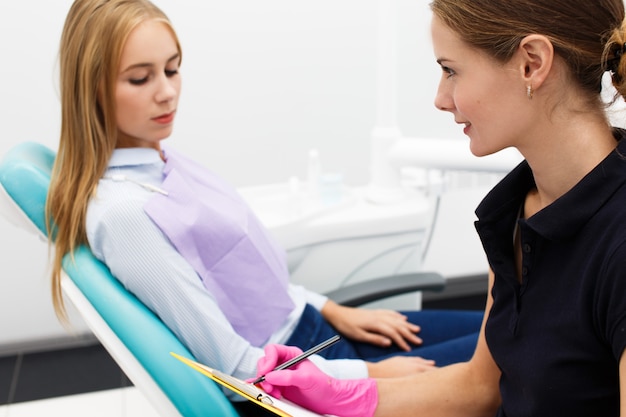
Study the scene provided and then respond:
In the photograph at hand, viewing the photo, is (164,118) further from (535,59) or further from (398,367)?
(535,59)

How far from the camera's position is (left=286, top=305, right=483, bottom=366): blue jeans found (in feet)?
5.58

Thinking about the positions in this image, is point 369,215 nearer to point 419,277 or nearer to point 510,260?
point 419,277

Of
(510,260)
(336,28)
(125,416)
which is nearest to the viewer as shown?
(510,260)

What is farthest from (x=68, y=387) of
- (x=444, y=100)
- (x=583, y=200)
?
(x=583, y=200)

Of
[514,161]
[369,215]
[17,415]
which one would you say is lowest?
[17,415]

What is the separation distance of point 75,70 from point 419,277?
98cm

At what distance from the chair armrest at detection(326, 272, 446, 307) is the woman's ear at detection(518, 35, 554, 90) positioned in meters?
0.98

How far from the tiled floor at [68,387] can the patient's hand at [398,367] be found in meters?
1.00

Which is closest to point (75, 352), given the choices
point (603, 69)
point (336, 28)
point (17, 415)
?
point (17, 415)

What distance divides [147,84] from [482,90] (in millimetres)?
764

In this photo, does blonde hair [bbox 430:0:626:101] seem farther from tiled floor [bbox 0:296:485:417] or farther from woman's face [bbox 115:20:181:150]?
tiled floor [bbox 0:296:485:417]

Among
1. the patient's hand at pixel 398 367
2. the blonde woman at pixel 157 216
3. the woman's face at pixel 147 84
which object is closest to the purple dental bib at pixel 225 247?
the blonde woman at pixel 157 216

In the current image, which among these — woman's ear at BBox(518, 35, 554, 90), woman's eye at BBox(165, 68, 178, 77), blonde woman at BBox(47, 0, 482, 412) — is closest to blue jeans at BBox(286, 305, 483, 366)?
blonde woman at BBox(47, 0, 482, 412)

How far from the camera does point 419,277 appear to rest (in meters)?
1.96
